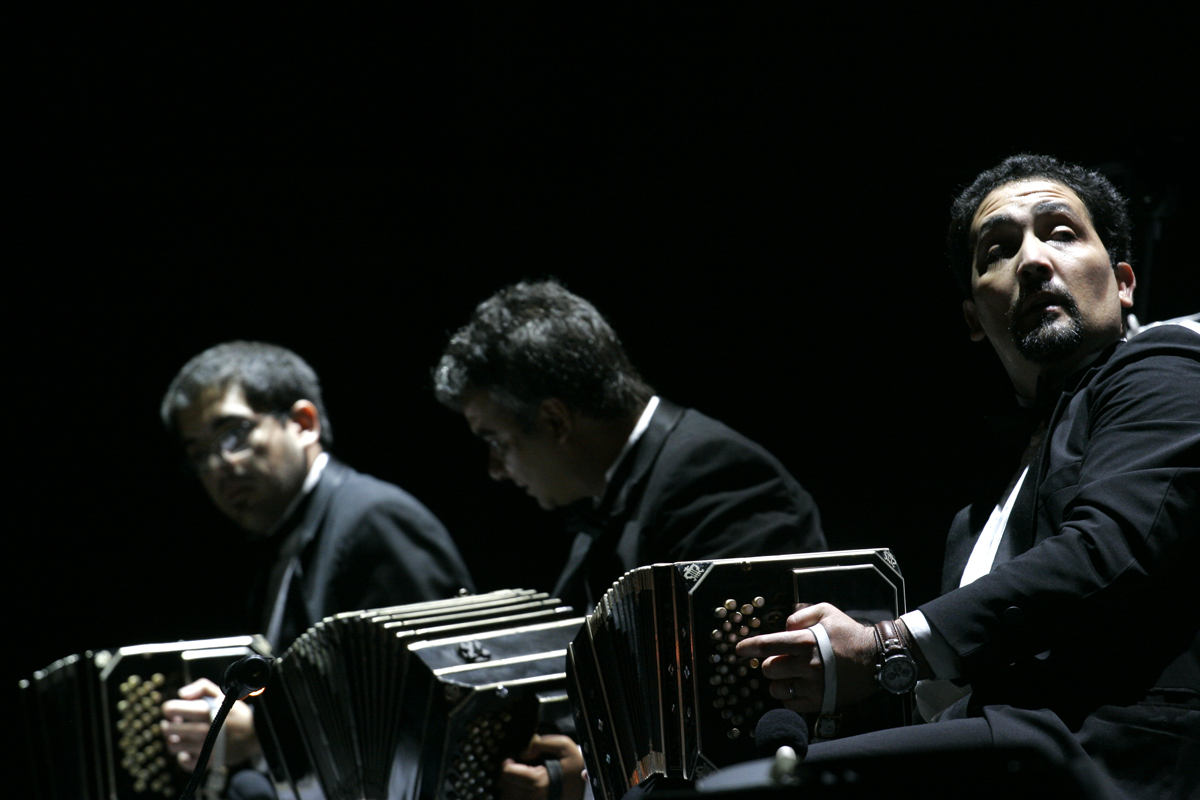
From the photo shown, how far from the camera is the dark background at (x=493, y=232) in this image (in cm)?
332

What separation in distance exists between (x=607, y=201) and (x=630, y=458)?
3.66ft

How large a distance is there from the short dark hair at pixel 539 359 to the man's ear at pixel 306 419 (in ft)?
2.76

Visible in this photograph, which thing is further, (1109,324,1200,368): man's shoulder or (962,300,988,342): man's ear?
(962,300,988,342): man's ear

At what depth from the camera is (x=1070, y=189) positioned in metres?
2.32

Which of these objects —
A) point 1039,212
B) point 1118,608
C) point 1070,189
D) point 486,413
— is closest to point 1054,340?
point 1039,212

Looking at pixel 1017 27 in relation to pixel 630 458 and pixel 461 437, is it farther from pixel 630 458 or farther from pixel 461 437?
pixel 461 437

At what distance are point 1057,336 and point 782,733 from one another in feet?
3.23

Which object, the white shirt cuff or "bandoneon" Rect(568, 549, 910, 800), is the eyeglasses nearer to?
"bandoneon" Rect(568, 549, 910, 800)

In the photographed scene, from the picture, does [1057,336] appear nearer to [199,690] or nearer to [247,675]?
[247,675]

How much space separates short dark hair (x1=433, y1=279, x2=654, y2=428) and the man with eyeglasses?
20.0 inches

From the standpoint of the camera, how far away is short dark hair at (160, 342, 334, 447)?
4043 millimetres

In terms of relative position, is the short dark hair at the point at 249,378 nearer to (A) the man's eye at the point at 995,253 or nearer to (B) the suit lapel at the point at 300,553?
(B) the suit lapel at the point at 300,553

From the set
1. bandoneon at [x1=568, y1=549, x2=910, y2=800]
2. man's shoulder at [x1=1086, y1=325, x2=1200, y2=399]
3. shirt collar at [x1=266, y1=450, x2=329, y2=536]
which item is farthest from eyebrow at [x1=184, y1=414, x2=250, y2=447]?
man's shoulder at [x1=1086, y1=325, x2=1200, y2=399]

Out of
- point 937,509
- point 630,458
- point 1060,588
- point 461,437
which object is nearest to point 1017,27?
point 937,509
